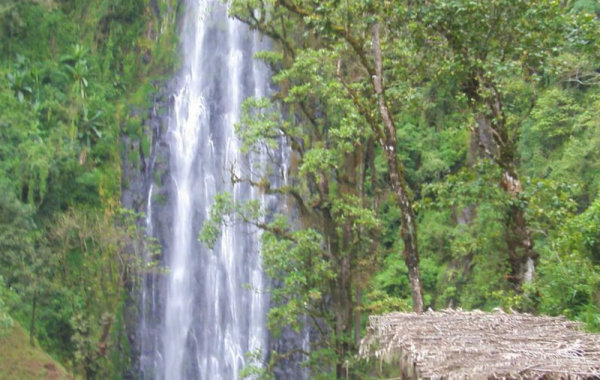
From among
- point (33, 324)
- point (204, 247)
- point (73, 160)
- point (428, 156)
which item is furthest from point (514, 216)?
point (73, 160)

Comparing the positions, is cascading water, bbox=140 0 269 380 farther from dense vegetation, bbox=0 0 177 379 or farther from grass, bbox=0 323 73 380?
grass, bbox=0 323 73 380

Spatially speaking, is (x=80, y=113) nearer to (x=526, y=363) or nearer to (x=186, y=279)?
(x=186, y=279)

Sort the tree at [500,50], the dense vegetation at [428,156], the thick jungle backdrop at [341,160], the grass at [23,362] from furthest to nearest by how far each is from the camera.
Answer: the grass at [23,362] < the thick jungle backdrop at [341,160] < the dense vegetation at [428,156] < the tree at [500,50]

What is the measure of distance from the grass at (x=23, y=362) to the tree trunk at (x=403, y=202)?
42.8ft

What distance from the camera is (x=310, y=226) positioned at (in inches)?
586

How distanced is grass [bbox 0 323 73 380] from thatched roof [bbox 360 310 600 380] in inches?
568

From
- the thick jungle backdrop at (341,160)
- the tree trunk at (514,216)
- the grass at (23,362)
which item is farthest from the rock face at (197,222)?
the tree trunk at (514,216)

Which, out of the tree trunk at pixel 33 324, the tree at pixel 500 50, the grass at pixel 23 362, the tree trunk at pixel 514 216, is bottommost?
the grass at pixel 23 362

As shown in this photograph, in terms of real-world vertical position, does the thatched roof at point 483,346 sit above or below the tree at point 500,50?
below

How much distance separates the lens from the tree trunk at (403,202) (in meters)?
9.14

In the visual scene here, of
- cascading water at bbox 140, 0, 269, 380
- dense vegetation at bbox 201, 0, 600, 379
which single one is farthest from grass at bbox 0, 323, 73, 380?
dense vegetation at bbox 201, 0, 600, 379

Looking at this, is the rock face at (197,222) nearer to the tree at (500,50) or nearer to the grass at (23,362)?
the grass at (23,362)

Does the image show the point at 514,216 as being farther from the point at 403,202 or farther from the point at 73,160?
the point at 73,160

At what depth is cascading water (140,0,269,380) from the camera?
22.8 meters
